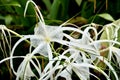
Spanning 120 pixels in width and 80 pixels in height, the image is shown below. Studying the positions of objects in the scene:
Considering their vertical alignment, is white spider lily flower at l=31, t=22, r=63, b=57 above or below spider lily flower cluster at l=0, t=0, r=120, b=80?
above

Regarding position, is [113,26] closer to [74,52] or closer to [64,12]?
[74,52]

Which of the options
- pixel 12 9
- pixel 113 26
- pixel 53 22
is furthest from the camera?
pixel 12 9

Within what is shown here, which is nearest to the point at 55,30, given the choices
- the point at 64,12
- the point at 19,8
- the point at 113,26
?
the point at 113,26

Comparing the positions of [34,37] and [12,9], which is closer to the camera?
[34,37]

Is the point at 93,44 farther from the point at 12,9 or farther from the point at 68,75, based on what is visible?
the point at 12,9

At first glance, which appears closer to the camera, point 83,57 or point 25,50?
point 83,57

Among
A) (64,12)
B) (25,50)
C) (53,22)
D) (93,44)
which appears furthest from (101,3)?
(93,44)

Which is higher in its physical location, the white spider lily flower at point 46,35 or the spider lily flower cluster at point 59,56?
the white spider lily flower at point 46,35

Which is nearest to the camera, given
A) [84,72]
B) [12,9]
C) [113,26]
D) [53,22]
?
[84,72]

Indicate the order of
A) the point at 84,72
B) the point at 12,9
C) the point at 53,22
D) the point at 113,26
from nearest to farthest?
the point at 84,72, the point at 113,26, the point at 53,22, the point at 12,9
